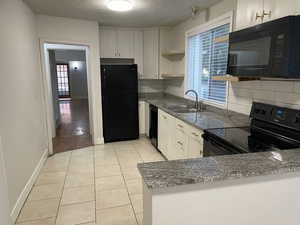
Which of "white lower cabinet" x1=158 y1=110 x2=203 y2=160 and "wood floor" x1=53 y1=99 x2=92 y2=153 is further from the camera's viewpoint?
"wood floor" x1=53 y1=99 x2=92 y2=153

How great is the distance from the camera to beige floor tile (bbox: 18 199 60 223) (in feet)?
7.14

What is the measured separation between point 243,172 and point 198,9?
2.89 metres

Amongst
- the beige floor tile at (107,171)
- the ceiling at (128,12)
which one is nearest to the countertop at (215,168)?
the beige floor tile at (107,171)

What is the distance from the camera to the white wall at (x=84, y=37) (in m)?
3.60

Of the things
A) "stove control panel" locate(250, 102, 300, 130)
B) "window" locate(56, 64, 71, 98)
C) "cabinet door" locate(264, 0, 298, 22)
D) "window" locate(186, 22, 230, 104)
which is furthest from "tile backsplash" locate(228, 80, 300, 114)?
"window" locate(56, 64, 71, 98)

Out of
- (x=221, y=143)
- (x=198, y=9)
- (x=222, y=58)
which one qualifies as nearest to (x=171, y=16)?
(x=198, y=9)

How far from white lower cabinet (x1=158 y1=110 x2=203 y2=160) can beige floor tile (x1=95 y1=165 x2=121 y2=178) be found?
839mm

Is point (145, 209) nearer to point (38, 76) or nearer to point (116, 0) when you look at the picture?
point (116, 0)

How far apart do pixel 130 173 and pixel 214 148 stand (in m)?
1.58

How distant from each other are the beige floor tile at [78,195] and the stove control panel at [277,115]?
204 cm

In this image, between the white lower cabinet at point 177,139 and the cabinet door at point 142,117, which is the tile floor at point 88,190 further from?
the cabinet door at point 142,117

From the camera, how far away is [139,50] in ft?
15.5

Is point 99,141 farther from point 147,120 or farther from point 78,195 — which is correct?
point 78,195

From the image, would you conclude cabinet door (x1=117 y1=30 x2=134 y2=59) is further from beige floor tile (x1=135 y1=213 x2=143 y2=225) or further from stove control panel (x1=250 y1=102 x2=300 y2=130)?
Result: beige floor tile (x1=135 y1=213 x2=143 y2=225)
